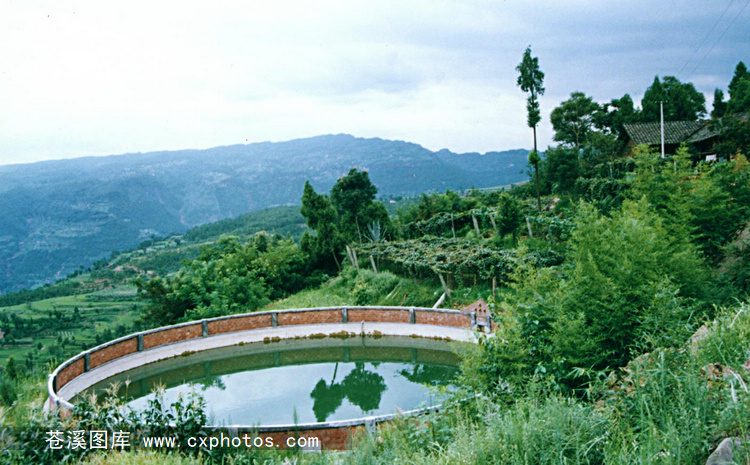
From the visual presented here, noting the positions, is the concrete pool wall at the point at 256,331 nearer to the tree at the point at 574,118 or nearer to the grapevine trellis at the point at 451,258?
the grapevine trellis at the point at 451,258

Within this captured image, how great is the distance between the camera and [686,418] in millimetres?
2598

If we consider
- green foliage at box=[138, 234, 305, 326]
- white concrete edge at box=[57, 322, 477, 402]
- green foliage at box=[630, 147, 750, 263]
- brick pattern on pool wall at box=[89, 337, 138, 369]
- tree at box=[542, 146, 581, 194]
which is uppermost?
tree at box=[542, 146, 581, 194]

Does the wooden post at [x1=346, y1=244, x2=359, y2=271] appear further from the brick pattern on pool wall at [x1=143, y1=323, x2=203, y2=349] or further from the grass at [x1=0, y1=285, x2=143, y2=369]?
the grass at [x1=0, y1=285, x2=143, y2=369]

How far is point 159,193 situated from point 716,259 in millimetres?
90394

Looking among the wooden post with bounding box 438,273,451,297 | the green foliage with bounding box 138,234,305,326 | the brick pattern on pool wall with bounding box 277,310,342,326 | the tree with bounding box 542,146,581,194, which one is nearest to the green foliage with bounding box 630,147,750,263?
the wooden post with bounding box 438,273,451,297

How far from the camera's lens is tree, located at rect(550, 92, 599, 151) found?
28859mm

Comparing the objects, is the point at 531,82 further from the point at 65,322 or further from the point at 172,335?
the point at 65,322

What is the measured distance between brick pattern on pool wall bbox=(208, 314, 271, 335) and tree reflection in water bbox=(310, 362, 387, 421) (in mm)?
2798

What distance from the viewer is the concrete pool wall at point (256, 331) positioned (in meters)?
10.9

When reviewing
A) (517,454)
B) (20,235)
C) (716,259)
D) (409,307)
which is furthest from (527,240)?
(20,235)

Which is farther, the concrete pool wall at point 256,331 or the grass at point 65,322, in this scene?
the grass at point 65,322

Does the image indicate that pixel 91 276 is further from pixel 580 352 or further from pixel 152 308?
pixel 580 352

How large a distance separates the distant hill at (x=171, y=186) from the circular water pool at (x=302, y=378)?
1603 inches

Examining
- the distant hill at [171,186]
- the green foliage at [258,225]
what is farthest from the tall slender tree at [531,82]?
the distant hill at [171,186]
